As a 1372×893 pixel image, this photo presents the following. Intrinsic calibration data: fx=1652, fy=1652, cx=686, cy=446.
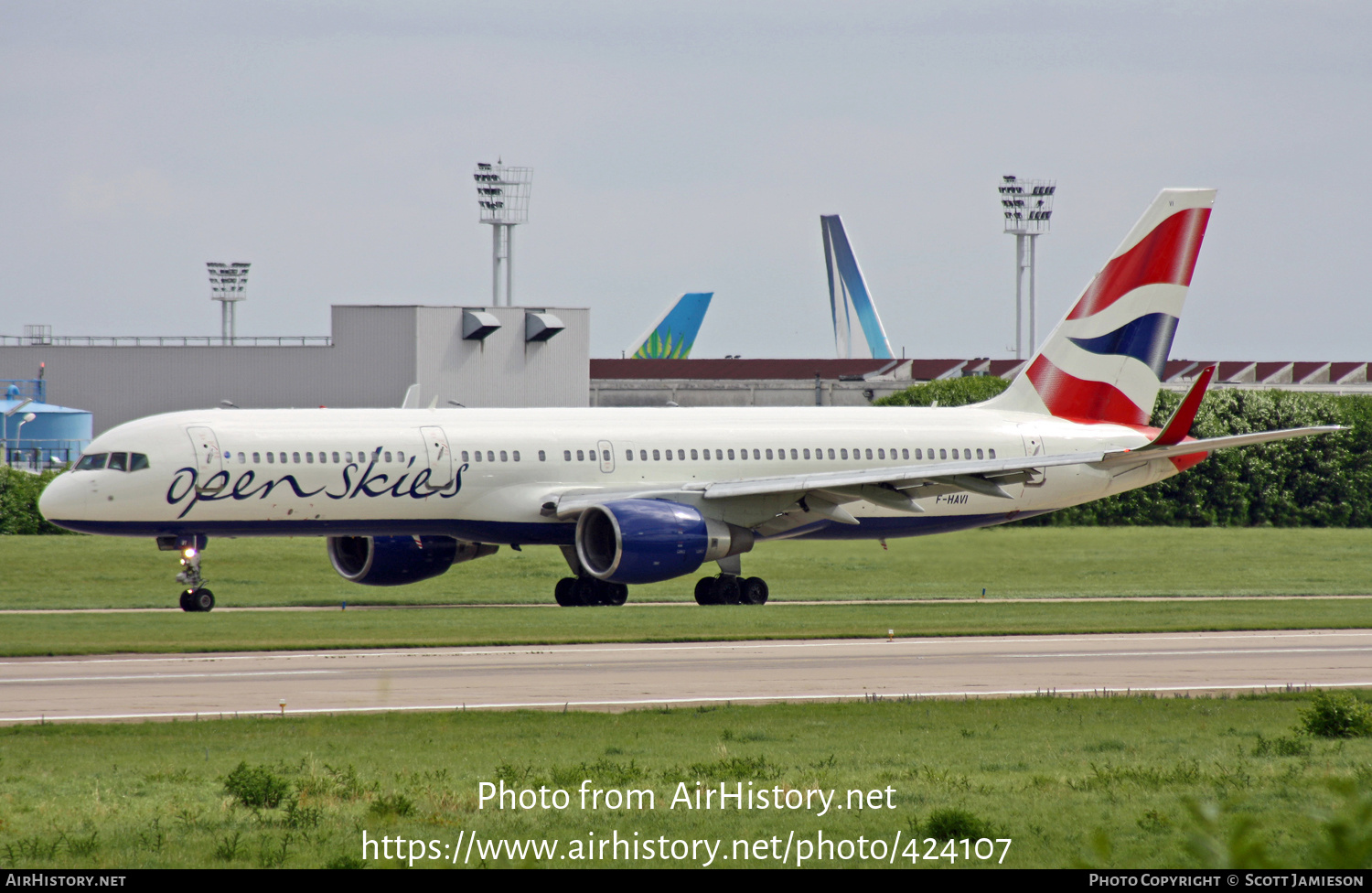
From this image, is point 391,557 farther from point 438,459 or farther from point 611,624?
point 611,624

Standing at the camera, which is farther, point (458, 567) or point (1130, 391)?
point (458, 567)

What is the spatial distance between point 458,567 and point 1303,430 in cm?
2447

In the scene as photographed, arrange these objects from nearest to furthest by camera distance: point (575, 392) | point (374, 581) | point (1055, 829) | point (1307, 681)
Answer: point (1055, 829)
point (1307, 681)
point (374, 581)
point (575, 392)

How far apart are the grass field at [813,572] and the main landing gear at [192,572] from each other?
10.3 ft

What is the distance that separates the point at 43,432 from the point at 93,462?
41350mm

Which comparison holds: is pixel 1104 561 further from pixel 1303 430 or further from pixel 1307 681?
pixel 1307 681

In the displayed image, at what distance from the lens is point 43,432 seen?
73.0 metres

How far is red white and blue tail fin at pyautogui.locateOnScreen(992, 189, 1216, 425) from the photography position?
144 feet

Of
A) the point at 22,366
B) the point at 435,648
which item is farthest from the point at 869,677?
the point at 22,366

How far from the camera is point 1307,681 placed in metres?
23.7

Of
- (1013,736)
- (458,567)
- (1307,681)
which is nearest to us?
(1013,736)

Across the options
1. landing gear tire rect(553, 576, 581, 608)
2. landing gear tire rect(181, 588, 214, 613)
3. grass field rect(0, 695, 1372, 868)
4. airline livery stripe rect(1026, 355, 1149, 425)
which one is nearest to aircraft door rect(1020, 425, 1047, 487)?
airline livery stripe rect(1026, 355, 1149, 425)

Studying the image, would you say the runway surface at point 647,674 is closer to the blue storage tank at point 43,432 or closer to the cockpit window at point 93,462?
the cockpit window at point 93,462

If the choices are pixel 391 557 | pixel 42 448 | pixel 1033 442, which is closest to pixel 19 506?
pixel 42 448
